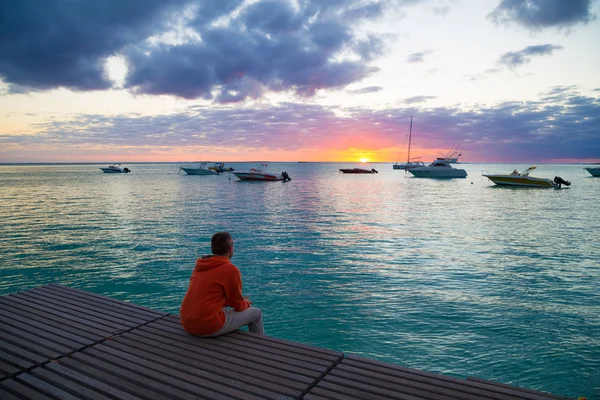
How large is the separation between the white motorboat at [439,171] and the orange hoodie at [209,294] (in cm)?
9415

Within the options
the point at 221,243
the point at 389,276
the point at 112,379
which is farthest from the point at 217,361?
the point at 389,276

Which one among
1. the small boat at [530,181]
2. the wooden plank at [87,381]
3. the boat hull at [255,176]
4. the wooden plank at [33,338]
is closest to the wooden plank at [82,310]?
the wooden plank at [33,338]

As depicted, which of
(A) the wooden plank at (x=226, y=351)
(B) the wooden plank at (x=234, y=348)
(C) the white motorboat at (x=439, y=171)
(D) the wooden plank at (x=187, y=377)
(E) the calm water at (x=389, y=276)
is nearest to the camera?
(D) the wooden plank at (x=187, y=377)

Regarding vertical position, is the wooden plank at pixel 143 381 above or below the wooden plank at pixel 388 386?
below

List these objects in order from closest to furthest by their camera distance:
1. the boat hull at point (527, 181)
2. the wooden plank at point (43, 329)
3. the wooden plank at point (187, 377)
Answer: the wooden plank at point (187, 377) < the wooden plank at point (43, 329) < the boat hull at point (527, 181)

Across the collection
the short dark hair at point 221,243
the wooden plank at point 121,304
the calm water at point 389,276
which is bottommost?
the calm water at point 389,276

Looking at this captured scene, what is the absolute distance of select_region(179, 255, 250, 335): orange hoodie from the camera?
5273mm

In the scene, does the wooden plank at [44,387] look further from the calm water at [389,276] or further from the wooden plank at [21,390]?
the calm water at [389,276]

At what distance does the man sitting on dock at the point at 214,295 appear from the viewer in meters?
5.29

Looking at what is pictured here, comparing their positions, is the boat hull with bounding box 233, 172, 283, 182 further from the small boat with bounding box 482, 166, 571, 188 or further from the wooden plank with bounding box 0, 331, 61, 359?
the wooden plank with bounding box 0, 331, 61, 359

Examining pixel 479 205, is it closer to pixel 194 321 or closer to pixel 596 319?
pixel 596 319

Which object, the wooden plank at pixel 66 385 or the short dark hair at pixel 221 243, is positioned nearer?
the wooden plank at pixel 66 385

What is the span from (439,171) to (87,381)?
98316 millimetres

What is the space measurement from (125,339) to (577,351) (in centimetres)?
917
